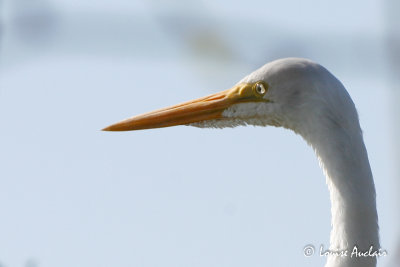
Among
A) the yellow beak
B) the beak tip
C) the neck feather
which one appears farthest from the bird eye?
the beak tip

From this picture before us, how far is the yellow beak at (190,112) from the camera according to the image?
5617mm

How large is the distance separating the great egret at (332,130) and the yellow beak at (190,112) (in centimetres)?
16

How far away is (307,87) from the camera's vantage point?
499 centimetres

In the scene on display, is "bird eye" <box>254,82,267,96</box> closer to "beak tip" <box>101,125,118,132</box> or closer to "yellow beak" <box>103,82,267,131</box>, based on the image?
"yellow beak" <box>103,82,267,131</box>

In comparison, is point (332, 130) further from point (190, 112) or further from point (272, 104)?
point (190, 112)

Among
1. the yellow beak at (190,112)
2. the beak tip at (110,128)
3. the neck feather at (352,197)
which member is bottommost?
the neck feather at (352,197)

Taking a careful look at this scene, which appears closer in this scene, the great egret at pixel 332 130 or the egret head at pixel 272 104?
the great egret at pixel 332 130

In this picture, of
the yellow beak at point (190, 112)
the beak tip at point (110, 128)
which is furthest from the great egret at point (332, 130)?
the beak tip at point (110, 128)

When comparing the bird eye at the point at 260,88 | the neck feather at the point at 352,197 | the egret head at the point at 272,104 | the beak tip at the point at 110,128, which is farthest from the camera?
the beak tip at the point at 110,128

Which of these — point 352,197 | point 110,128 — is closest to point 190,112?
point 110,128

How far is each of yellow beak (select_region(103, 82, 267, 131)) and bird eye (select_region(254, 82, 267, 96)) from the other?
0.12 meters

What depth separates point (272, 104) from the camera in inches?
209

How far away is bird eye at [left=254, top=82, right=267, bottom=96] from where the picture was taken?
5.29 metres

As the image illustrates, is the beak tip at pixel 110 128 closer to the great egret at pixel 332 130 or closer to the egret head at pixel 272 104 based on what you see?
the egret head at pixel 272 104
